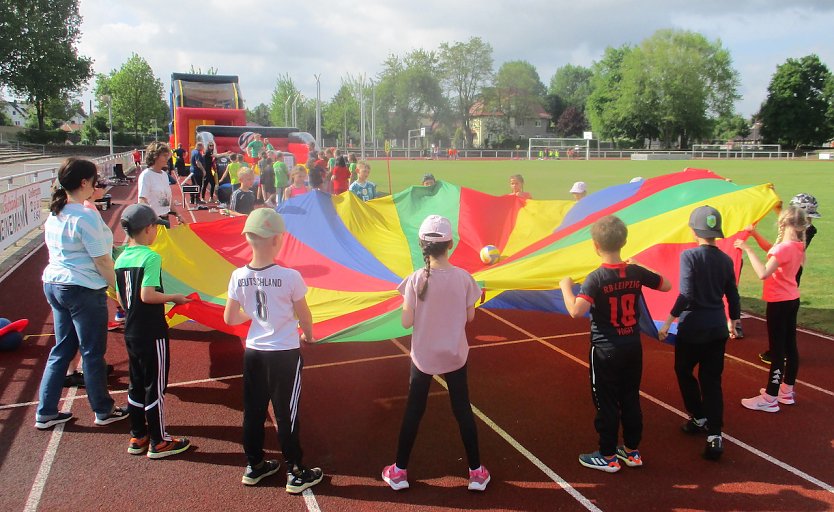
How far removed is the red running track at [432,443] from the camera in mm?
3467

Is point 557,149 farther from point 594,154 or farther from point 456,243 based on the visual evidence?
point 456,243

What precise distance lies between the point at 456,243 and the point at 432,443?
2.91 m

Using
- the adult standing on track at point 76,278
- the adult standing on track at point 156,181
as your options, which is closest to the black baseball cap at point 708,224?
the adult standing on track at point 76,278

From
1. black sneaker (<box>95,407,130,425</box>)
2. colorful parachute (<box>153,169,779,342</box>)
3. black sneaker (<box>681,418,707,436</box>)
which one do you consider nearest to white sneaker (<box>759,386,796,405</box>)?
black sneaker (<box>681,418,707,436</box>)

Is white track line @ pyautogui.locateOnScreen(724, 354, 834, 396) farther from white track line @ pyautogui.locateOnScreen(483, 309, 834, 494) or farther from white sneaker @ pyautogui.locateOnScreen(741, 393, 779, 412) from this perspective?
white track line @ pyautogui.locateOnScreen(483, 309, 834, 494)

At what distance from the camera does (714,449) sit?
12.6 ft

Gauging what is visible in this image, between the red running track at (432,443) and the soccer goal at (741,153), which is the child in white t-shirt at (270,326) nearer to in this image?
the red running track at (432,443)

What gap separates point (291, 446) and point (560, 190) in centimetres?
2151

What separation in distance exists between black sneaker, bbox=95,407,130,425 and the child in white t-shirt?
1.45 metres

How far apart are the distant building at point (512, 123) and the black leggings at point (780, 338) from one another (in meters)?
77.8

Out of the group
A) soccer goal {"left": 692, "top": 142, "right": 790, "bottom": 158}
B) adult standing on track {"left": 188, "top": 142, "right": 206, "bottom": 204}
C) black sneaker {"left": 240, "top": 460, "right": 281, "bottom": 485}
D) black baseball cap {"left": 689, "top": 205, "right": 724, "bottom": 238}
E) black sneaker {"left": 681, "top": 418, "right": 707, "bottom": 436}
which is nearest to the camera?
black sneaker {"left": 240, "top": 460, "right": 281, "bottom": 485}

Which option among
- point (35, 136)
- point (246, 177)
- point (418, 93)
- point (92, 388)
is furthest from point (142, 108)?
point (92, 388)

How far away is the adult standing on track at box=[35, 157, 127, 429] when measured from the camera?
4.00m

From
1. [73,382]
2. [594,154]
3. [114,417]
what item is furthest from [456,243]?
[594,154]
